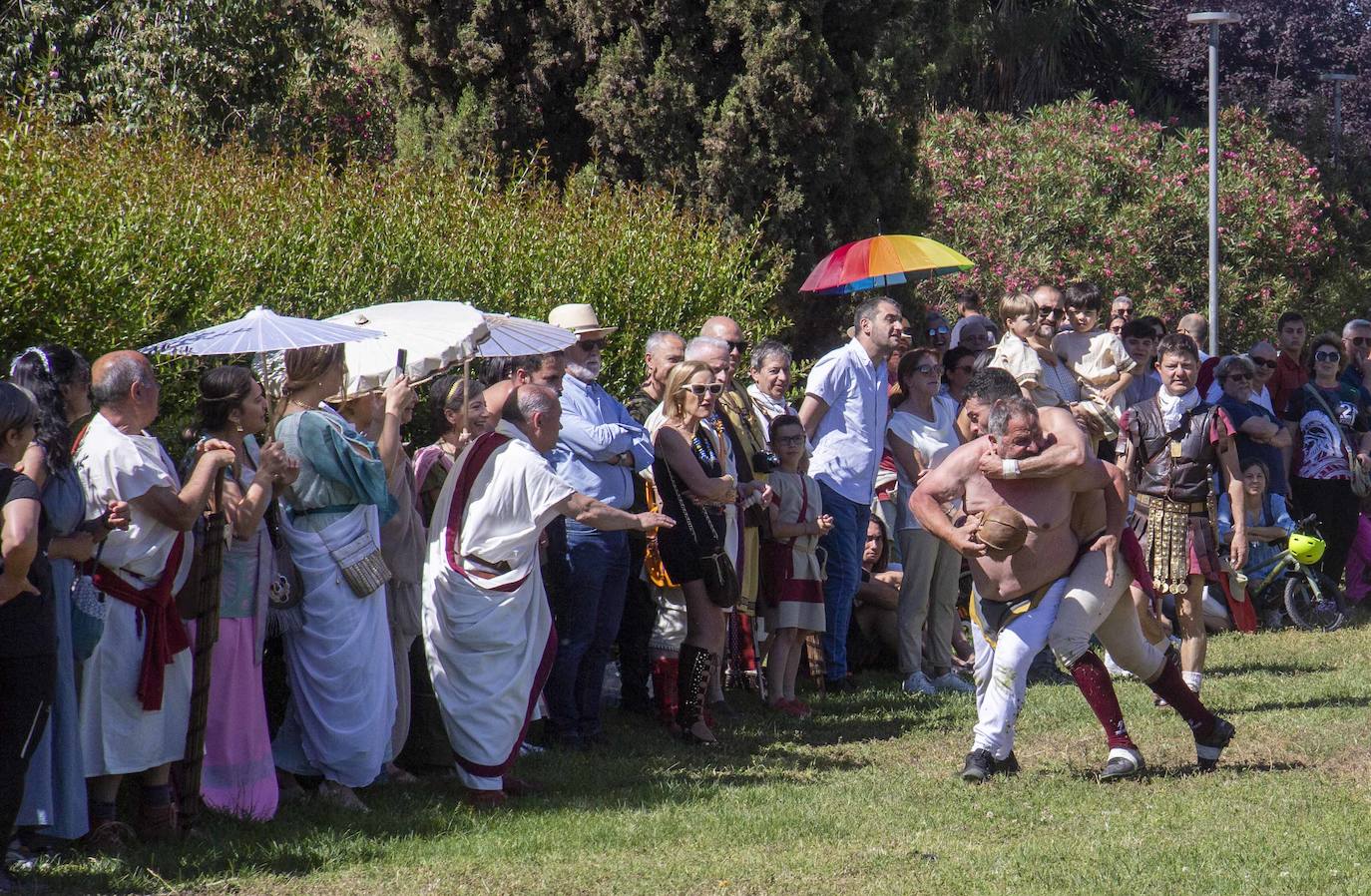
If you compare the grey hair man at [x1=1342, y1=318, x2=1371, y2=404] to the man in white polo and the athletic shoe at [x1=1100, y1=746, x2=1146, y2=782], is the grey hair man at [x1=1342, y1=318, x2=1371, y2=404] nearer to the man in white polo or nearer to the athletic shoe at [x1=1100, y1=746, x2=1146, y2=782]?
the man in white polo

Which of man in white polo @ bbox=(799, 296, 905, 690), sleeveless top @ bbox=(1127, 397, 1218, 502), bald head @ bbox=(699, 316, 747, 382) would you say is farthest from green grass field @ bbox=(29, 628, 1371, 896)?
bald head @ bbox=(699, 316, 747, 382)

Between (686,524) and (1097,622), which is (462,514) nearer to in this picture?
(686,524)

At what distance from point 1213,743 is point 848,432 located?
3120 mm

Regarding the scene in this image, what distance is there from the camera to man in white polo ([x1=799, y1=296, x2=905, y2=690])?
32.8 feet

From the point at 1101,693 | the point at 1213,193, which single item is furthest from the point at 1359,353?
the point at 1101,693

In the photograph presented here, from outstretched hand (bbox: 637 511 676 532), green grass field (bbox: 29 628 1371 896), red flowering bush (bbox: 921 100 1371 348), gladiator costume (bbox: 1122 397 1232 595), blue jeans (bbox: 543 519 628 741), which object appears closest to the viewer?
green grass field (bbox: 29 628 1371 896)

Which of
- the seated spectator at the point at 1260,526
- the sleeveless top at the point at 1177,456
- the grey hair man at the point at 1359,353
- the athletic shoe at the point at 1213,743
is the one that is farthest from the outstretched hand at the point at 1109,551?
the grey hair man at the point at 1359,353

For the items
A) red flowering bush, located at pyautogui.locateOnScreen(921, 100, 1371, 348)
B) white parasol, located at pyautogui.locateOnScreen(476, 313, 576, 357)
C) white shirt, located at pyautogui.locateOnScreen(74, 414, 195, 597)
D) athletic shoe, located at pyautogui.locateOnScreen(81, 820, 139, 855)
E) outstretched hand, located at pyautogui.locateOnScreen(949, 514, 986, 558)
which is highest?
red flowering bush, located at pyautogui.locateOnScreen(921, 100, 1371, 348)

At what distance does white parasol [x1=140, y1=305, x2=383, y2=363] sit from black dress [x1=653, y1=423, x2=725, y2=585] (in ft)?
7.38

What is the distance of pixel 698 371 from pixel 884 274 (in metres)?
3.25

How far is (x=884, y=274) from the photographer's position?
11414 mm

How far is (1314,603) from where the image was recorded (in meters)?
12.7

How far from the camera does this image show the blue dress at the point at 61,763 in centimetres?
586

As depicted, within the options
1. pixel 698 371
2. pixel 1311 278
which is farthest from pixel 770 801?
pixel 1311 278
